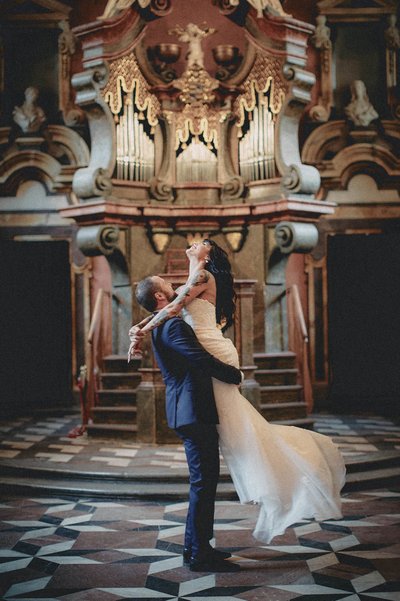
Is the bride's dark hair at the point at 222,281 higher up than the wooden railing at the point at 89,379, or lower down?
higher up

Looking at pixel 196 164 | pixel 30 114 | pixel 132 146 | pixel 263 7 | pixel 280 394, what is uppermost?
pixel 263 7

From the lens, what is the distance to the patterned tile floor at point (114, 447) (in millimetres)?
7177

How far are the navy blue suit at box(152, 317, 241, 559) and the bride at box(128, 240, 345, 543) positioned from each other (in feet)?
0.29

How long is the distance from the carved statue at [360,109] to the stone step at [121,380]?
13.6 ft

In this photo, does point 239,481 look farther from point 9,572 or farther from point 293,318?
point 293,318

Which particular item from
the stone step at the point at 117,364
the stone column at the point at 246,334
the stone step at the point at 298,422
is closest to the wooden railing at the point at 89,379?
the stone step at the point at 117,364

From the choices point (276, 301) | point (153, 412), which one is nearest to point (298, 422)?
point (153, 412)

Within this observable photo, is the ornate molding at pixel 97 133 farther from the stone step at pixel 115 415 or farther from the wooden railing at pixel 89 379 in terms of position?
the stone step at pixel 115 415

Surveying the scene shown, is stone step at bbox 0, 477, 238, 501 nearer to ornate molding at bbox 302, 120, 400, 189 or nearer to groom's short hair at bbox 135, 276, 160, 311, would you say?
groom's short hair at bbox 135, 276, 160, 311

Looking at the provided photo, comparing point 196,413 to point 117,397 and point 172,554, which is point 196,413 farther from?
point 117,397

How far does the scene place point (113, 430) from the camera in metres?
8.47

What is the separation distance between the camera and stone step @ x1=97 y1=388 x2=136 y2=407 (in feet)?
29.0

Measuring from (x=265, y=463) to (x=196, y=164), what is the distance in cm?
563

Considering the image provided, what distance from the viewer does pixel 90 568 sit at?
15.5ft
